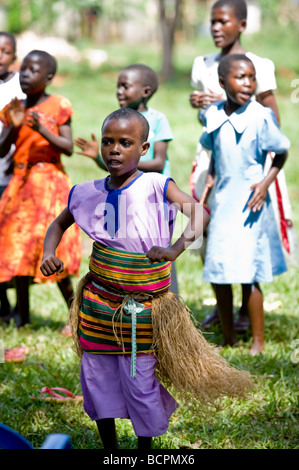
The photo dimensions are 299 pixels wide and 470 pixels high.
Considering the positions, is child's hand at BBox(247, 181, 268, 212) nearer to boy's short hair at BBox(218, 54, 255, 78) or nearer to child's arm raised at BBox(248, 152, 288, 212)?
child's arm raised at BBox(248, 152, 288, 212)

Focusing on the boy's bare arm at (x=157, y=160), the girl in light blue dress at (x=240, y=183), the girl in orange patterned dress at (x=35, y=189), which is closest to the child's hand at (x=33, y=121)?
the girl in orange patterned dress at (x=35, y=189)

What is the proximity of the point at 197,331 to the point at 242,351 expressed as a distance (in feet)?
5.32

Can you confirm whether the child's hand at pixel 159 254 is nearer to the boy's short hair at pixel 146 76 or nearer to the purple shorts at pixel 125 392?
the purple shorts at pixel 125 392

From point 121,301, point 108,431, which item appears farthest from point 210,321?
point 121,301

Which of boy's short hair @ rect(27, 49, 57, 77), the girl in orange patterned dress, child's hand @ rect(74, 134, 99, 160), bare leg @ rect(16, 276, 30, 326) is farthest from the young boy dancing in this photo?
bare leg @ rect(16, 276, 30, 326)

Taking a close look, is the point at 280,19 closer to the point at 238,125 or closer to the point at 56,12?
the point at 56,12

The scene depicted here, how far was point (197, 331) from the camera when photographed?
3.03 m

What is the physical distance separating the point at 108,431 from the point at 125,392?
256 mm

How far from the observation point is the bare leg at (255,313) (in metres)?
4.55

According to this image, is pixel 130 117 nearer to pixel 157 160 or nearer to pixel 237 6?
pixel 157 160

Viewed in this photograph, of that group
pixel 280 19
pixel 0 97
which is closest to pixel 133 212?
pixel 0 97

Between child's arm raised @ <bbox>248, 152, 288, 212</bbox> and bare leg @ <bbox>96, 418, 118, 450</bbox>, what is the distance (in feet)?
5.74

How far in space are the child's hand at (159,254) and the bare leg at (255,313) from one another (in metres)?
1.93

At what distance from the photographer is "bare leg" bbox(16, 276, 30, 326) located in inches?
199
